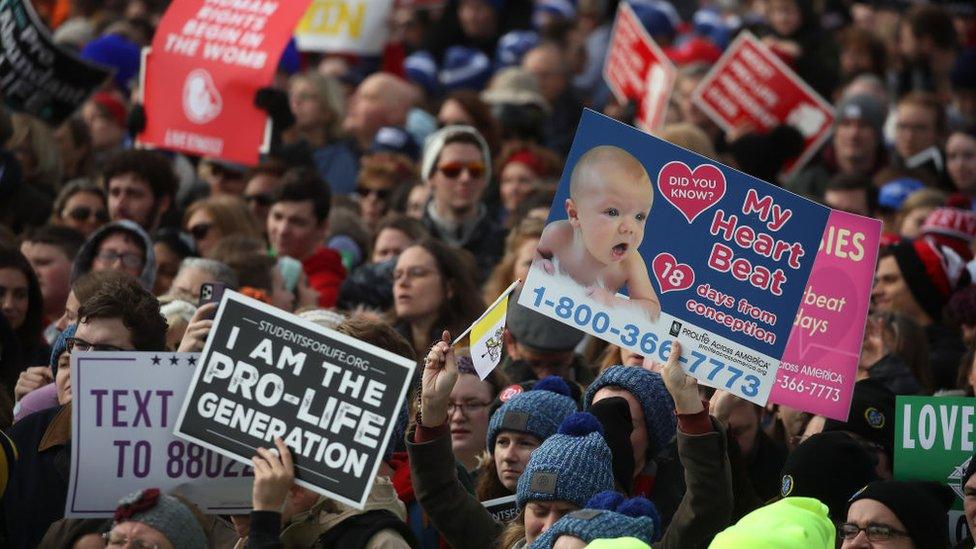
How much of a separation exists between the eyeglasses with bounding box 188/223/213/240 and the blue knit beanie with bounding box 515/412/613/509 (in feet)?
16.6

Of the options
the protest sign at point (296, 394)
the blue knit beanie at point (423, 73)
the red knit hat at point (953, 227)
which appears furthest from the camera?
the blue knit beanie at point (423, 73)

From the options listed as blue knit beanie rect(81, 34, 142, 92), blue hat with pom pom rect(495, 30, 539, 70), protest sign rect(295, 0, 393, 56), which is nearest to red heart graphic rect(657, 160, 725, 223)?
protest sign rect(295, 0, 393, 56)

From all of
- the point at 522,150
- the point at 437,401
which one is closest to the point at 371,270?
the point at 522,150

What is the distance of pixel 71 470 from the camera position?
6.18 meters

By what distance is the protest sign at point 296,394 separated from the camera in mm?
5926

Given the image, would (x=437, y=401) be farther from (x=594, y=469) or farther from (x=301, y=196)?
(x=301, y=196)

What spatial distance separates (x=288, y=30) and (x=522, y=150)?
98.9 inches

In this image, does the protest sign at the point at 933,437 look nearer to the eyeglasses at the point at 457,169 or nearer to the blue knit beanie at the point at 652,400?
the blue knit beanie at the point at 652,400

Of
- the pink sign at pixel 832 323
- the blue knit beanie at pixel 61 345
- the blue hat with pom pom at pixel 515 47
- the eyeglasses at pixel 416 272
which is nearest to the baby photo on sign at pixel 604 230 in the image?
the pink sign at pixel 832 323

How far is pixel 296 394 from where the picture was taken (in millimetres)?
6016

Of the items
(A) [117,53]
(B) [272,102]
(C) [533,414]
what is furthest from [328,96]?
(C) [533,414]

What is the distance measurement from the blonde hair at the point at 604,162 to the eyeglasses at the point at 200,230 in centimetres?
472

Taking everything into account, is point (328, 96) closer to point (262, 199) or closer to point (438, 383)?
point (262, 199)

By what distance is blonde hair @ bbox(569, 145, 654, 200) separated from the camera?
21.5 ft
